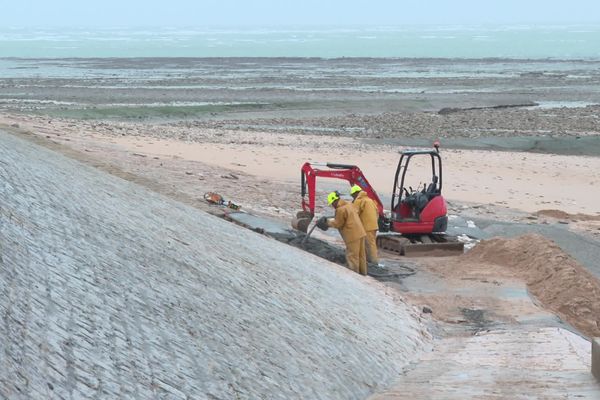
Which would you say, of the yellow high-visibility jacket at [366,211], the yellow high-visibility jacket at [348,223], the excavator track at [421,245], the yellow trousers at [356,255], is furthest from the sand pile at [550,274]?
the yellow high-visibility jacket at [348,223]

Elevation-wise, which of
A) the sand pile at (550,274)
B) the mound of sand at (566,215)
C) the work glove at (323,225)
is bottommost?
the mound of sand at (566,215)

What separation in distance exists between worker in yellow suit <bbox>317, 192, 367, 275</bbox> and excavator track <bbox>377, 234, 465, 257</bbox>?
2.64 m

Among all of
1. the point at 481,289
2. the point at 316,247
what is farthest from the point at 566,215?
the point at 316,247

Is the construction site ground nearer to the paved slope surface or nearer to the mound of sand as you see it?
the mound of sand

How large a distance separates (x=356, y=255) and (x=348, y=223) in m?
0.48

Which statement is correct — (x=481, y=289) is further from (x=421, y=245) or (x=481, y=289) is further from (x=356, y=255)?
(x=421, y=245)

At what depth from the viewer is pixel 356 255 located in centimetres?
1311

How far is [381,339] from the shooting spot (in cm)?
893

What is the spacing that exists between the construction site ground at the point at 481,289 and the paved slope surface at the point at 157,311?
0.40 metres

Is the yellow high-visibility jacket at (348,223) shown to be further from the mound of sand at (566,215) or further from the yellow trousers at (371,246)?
the mound of sand at (566,215)

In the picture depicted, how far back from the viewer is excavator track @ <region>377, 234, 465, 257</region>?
15688mm

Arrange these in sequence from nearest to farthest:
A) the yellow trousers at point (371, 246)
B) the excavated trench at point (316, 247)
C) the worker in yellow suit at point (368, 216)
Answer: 1. the excavated trench at point (316, 247)
2. the worker in yellow suit at point (368, 216)
3. the yellow trousers at point (371, 246)

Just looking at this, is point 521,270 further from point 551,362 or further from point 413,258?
point 551,362

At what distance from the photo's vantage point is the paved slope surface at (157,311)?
5543 millimetres
